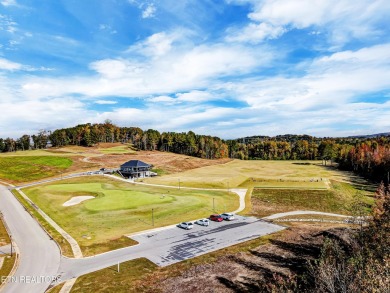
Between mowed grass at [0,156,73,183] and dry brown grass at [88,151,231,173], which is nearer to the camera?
mowed grass at [0,156,73,183]

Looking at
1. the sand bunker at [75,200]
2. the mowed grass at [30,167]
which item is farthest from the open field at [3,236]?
the mowed grass at [30,167]

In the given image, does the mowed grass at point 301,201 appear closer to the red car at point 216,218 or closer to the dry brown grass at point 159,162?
the red car at point 216,218

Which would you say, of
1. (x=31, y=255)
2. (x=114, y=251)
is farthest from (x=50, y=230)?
(x=114, y=251)

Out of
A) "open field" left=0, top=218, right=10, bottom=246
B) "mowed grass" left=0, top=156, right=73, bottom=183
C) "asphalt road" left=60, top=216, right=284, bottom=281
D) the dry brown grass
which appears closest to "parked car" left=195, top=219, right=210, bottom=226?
"asphalt road" left=60, top=216, right=284, bottom=281

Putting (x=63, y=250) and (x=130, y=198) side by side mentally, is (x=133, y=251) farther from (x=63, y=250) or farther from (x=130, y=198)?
(x=130, y=198)

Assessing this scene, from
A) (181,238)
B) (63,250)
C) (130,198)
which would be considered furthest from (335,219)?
(63,250)

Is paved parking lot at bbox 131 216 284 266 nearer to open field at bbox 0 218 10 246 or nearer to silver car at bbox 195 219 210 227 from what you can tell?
silver car at bbox 195 219 210 227
